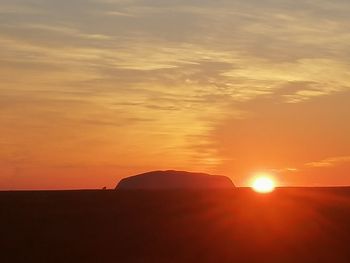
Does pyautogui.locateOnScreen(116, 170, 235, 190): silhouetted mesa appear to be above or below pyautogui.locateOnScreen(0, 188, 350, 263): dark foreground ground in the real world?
above

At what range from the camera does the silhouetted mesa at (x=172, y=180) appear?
308ft

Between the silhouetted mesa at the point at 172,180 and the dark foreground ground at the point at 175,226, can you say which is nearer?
the dark foreground ground at the point at 175,226

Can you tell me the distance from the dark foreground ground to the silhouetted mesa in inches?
2528

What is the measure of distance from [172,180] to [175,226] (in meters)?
70.8

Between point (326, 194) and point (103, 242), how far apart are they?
932cm

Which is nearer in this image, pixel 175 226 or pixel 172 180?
pixel 175 226

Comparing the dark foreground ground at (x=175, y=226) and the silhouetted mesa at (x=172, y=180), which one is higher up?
the silhouetted mesa at (x=172, y=180)

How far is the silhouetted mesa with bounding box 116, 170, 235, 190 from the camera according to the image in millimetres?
93875

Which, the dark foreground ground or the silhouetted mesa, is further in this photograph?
the silhouetted mesa

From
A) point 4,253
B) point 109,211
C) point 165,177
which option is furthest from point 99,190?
point 165,177

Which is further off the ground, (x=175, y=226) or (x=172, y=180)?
(x=172, y=180)

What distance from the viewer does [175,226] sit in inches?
1003

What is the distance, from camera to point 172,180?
96.2 meters

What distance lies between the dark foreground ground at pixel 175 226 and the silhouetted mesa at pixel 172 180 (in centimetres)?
6420
